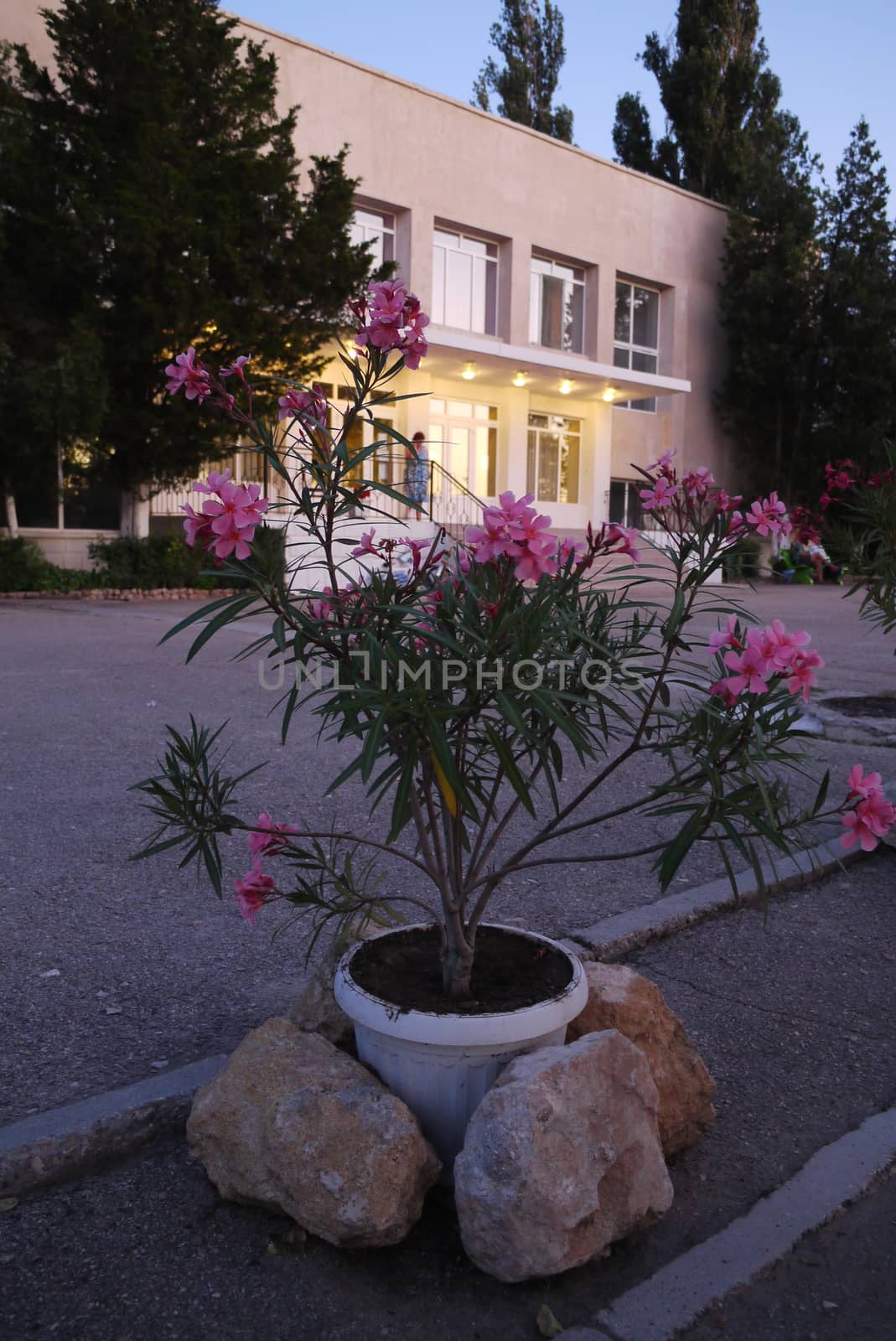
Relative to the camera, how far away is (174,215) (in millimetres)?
15898

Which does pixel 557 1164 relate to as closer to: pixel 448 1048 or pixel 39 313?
pixel 448 1048

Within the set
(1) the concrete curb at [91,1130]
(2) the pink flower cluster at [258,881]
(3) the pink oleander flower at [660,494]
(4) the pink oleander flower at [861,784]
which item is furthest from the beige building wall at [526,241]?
(4) the pink oleander flower at [861,784]

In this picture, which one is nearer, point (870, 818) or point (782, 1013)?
point (870, 818)

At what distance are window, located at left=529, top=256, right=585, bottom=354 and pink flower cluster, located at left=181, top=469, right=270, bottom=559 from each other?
80.1 feet

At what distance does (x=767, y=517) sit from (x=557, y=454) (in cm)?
2443

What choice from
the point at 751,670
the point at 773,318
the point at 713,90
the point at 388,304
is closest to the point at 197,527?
the point at 388,304

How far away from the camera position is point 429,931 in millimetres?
2742

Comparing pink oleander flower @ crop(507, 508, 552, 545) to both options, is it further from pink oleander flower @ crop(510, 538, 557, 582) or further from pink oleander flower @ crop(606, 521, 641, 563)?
pink oleander flower @ crop(606, 521, 641, 563)

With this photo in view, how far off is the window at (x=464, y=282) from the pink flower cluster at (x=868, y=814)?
22.3 meters

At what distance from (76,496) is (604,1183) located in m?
17.8

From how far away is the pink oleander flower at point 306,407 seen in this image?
224 cm

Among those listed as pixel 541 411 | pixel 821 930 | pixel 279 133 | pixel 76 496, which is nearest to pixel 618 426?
pixel 541 411

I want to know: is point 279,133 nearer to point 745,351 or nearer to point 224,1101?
point 745,351

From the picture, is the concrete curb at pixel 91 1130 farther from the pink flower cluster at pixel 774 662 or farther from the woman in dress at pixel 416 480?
the pink flower cluster at pixel 774 662
